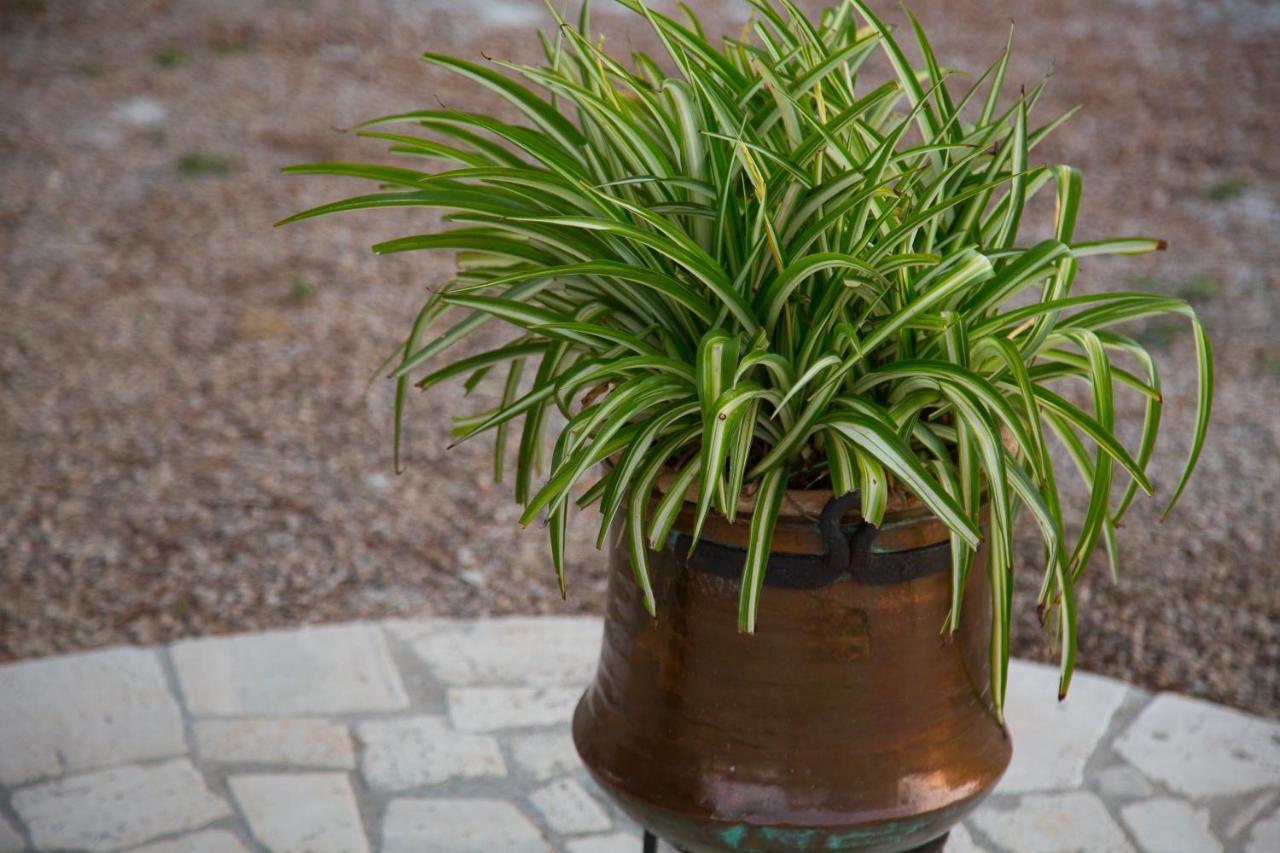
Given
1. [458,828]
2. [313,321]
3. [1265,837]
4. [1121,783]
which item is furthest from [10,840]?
[313,321]

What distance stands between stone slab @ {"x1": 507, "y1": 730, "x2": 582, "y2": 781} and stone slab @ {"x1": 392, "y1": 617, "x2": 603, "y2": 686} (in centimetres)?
15

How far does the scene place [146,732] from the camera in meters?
2.25

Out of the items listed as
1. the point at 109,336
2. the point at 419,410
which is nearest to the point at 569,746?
the point at 419,410

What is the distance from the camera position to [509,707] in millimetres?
2348

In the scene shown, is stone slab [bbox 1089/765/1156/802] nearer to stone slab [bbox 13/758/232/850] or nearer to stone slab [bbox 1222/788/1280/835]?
stone slab [bbox 1222/788/1280/835]

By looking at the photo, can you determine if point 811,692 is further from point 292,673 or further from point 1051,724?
point 292,673

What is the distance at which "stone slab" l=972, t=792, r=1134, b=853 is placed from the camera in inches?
80.0

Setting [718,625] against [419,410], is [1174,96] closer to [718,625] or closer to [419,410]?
[419,410]

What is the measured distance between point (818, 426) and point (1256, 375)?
108 inches

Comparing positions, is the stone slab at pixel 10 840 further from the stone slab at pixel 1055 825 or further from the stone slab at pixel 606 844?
the stone slab at pixel 1055 825

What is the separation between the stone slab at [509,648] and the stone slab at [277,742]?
0.79 ft

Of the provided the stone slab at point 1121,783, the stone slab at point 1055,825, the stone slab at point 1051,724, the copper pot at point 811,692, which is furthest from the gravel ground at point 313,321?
the copper pot at point 811,692

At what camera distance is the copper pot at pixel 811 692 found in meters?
1.38

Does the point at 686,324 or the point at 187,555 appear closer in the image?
the point at 686,324
